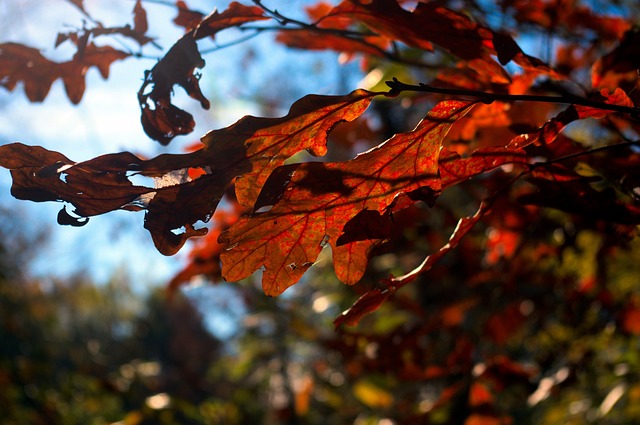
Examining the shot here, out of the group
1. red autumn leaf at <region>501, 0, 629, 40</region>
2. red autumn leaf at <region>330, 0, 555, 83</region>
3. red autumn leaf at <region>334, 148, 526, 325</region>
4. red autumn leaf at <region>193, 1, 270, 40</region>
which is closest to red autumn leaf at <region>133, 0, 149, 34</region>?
red autumn leaf at <region>193, 1, 270, 40</region>

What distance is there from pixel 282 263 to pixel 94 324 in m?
13.9

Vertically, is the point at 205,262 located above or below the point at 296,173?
below

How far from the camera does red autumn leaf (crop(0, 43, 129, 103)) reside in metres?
0.90

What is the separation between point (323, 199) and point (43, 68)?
0.62 m

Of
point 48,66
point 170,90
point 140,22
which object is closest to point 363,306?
point 170,90

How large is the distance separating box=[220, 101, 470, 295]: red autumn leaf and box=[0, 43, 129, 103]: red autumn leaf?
1.66ft

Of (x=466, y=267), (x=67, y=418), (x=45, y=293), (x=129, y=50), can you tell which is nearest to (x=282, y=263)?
(x=129, y=50)

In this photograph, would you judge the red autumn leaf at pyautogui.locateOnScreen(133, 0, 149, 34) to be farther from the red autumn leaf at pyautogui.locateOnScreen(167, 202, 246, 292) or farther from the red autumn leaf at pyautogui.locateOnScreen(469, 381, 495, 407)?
the red autumn leaf at pyautogui.locateOnScreen(469, 381, 495, 407)

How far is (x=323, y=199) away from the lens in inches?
23.4

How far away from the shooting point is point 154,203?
0.54 metres

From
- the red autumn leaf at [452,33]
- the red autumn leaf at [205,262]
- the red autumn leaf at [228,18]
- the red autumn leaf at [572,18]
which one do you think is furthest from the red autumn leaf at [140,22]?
the red autumn leaf at [572,18]

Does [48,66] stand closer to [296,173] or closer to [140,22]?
[140,22]

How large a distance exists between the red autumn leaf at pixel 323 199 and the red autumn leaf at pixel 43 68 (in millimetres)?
506

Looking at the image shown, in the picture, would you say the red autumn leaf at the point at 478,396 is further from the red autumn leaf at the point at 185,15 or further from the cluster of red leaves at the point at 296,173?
the red autumn leaf at the point at 185,15
